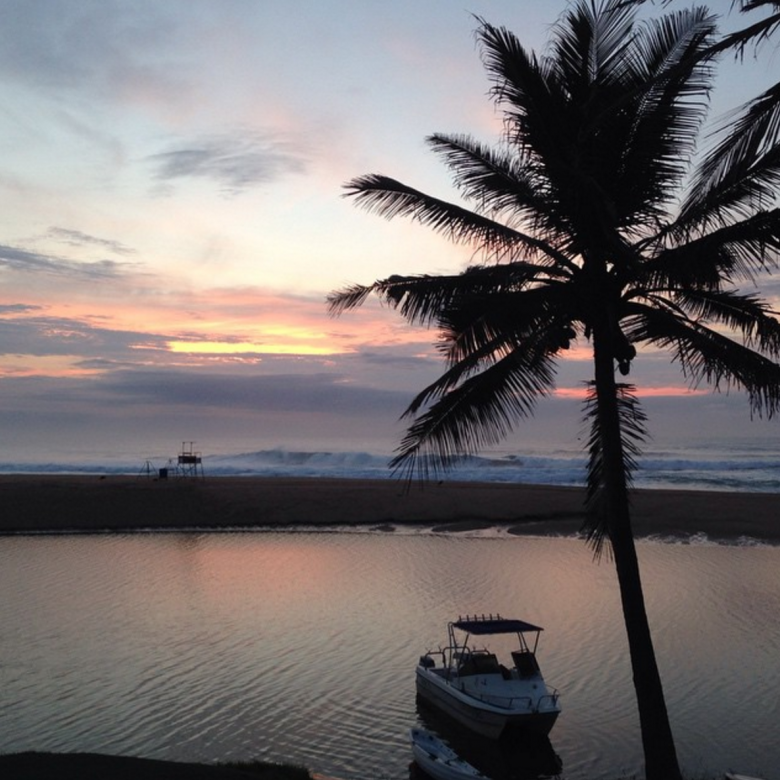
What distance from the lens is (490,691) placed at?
15984 mm

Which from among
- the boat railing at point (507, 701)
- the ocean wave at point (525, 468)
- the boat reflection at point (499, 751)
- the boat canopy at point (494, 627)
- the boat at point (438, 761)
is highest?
the ocean wave at point (525, 468)

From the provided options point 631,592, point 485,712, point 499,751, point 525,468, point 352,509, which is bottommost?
point 499,751

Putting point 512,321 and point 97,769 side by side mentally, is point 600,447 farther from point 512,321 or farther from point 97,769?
point 97,769

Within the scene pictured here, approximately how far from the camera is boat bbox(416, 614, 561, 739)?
598 inches

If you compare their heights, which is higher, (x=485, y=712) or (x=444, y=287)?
(x=444, y=287)

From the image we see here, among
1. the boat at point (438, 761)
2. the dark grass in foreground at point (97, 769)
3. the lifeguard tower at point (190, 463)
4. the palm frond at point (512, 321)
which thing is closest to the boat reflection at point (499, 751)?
the boat at point (438, 761)

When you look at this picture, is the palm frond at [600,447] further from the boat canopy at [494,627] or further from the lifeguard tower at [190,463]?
the lifeguard tower at [190,463]

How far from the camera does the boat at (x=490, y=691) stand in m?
15.2

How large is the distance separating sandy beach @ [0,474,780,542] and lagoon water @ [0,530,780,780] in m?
7.49

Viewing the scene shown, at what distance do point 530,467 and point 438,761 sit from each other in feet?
257

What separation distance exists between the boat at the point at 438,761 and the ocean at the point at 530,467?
40500mm

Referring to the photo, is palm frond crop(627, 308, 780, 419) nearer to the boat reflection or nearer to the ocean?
the boat reflection

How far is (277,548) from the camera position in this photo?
1470 inches

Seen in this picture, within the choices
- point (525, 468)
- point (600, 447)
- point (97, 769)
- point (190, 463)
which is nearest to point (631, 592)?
point (600, 447)
